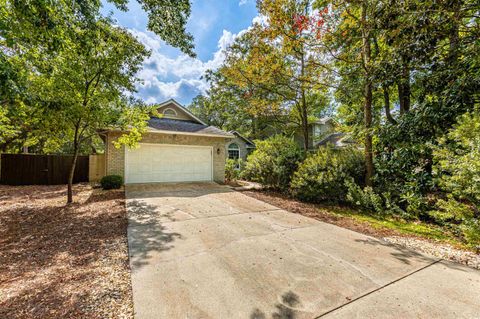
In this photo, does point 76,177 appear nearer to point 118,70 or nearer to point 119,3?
point 118,70

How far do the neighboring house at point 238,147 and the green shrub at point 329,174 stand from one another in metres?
11.8

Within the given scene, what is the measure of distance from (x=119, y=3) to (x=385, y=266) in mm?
8891

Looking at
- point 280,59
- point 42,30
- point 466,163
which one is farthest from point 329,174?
point 42,30

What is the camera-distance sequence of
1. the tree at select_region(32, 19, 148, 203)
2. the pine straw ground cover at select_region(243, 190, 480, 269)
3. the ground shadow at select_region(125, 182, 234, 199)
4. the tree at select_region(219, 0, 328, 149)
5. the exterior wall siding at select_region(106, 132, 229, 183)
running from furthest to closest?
the exterior wall siding at select_region(106, 132, 229, 183) < the ground shadow at select_region(125, 182, 234, 199) < the tree at select_region(219, 0, 328, 149) < the tree at select_region(32, 19, 148, 203) < the pine straw ground cover at select_region(243, 190, 480, 269)

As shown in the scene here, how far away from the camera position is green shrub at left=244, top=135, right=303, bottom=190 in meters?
10.2

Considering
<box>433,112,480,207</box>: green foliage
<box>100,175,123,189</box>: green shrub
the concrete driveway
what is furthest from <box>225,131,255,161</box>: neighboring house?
<box>433,112,480,207</box>: green foliage

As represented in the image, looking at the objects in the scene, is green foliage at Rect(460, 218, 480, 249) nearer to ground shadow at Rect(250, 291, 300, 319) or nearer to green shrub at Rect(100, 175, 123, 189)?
ground shadow at Rect(250, 291, 300, 319)

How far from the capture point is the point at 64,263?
11.3 ft

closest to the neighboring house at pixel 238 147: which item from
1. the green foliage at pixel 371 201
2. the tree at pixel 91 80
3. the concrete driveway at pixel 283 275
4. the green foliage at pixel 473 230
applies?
the tree at pixel 91 80

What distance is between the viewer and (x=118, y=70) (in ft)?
25.0

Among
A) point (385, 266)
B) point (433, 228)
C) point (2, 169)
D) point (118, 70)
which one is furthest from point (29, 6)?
point (2, 169)

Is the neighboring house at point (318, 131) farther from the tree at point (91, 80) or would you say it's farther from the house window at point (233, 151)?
the tree at point (91, 80)

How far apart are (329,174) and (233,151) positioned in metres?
13.0

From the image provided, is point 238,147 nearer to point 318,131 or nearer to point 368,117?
point 318,131
